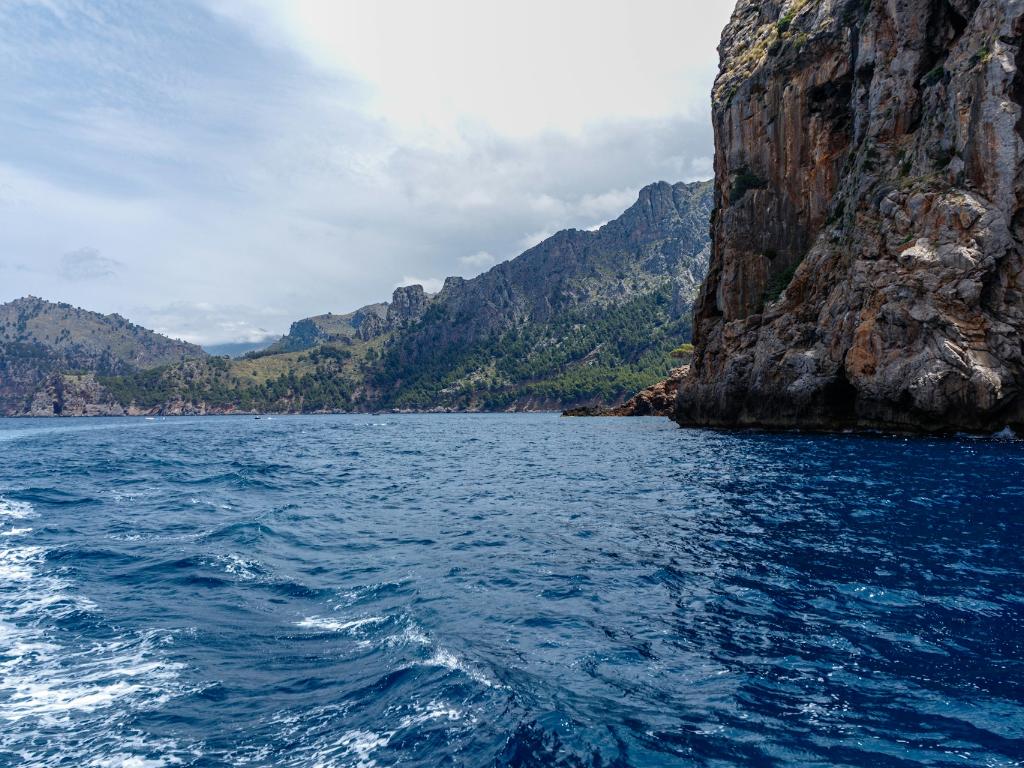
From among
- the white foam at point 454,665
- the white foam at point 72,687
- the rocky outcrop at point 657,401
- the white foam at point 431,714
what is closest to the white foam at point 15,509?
the white foam at point 72,687

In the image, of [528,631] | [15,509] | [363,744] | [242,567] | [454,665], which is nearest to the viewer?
[363,744]

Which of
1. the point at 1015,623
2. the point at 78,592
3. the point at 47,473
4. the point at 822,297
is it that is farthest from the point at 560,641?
the point at 822,297

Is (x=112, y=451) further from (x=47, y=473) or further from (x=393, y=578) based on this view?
(x=393, y=578)

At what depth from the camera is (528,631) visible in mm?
10773

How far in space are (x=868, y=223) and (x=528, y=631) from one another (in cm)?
5212

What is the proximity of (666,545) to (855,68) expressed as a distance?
6105cm

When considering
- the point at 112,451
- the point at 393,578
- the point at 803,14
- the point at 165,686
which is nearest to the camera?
the point at 165,686

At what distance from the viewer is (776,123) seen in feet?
218

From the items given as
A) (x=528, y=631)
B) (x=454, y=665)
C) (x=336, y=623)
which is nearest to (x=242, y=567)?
(x=336, y=623)

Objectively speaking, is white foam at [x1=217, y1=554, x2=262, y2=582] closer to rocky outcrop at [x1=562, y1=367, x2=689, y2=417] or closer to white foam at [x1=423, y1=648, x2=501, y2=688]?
white foam at [x1=423, y1=648, x2=501, y2=688]

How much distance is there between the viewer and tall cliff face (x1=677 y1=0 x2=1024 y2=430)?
40.5 m

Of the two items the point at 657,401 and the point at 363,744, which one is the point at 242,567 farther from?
the point at 657,401

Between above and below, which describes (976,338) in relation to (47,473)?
above

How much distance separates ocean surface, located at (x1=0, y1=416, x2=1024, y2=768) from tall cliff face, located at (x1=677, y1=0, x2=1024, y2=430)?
71.2 ft
